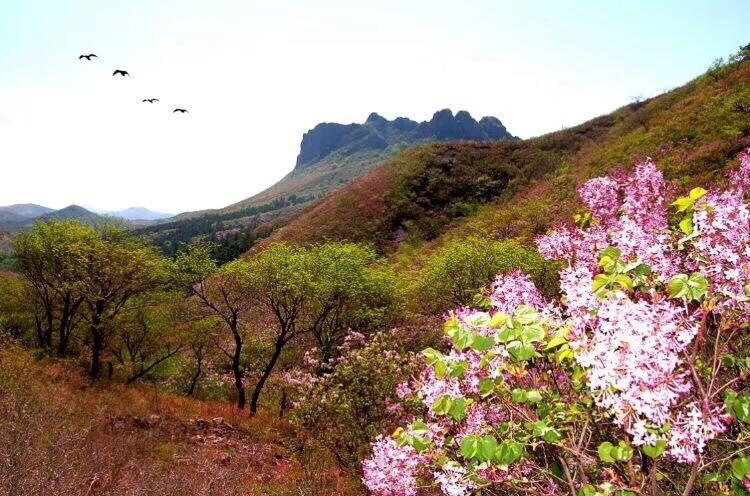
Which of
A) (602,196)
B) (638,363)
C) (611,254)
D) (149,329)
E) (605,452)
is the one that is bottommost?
(149,329)

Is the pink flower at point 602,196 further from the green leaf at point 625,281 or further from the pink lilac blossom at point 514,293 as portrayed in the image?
the green leaf at point 625,281

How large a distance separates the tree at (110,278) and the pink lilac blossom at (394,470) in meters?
21.0

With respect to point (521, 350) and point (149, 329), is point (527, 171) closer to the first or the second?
point (149, 329)


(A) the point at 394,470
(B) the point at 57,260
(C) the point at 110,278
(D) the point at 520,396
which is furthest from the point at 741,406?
(B) the point at 57,260

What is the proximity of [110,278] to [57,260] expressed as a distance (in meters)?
4.53

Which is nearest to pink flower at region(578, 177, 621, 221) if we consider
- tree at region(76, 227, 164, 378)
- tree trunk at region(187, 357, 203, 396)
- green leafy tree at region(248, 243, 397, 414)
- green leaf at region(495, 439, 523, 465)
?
green leaf at region(495, 439, 523, 465)

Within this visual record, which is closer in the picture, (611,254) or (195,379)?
(611,254)

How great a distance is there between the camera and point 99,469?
1061cm

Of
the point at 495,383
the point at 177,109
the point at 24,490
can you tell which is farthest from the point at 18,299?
the point at 495,383

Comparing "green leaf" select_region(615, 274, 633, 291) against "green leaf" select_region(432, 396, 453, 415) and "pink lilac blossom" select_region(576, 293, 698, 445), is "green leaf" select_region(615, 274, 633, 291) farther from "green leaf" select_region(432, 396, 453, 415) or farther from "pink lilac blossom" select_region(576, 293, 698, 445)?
"green leaf" select_region(432, 396, 453, 415)

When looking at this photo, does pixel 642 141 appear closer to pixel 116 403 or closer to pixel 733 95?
pixel 733 95

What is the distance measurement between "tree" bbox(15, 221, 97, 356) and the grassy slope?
28.4m

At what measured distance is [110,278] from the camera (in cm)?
2258

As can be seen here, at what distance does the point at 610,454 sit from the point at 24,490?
9.21 m
